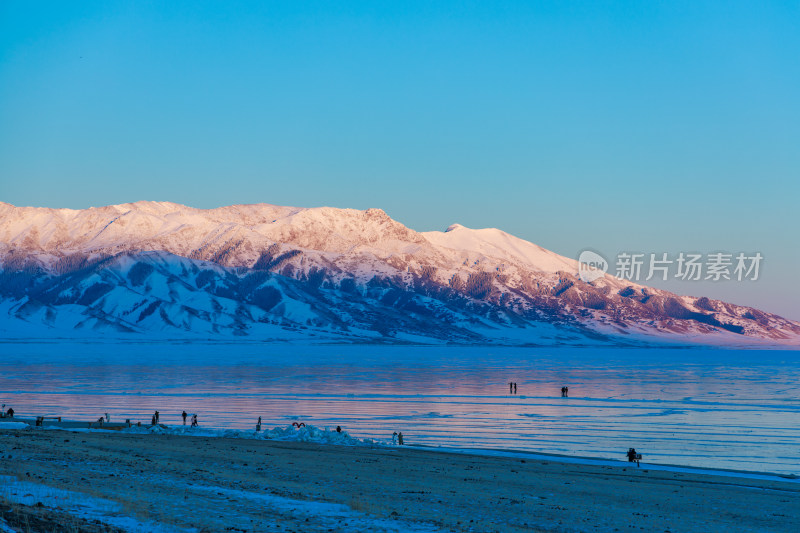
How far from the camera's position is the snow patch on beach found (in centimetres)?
1775

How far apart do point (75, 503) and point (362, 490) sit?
9763 mm

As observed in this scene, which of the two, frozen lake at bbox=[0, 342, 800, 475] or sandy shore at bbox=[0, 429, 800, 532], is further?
frozen lake at bbox=[0, 342, 800, 475]

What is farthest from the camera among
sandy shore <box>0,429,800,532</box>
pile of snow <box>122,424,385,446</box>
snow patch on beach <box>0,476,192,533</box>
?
pile of snow <box>122,424,385,446</box>

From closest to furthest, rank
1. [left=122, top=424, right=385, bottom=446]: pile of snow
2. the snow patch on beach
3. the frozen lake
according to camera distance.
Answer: the snow patch on beach → [left=122, top=424, right=385, bottom=446]: pile of snow → the frozen lake

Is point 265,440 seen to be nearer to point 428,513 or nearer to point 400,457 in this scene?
point 400,457

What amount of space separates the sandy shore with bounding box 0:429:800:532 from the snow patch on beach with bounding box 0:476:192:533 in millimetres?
105

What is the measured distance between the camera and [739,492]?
102ft

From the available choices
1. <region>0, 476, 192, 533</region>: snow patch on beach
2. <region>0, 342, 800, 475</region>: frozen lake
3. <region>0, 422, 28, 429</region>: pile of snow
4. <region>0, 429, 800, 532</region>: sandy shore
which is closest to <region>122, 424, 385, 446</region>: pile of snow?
<region>0, 429, 800, 532</region>: sandy shore

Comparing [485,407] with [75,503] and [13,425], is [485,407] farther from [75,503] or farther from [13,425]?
[75,503]

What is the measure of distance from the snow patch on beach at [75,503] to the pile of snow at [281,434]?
23417 mm

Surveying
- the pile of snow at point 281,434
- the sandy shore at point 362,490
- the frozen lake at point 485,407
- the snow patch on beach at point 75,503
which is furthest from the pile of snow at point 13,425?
the snow patch on beach at point 75,503

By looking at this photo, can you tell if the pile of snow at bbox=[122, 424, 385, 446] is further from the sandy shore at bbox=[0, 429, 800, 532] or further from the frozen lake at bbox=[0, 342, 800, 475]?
the frozen lake at bbox=[0, 342, 800, 475]

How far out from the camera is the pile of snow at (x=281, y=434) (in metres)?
45.2

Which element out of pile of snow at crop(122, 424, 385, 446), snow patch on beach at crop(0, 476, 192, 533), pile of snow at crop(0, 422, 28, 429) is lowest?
pile of snow at crop(0, 422, 28, 429)
